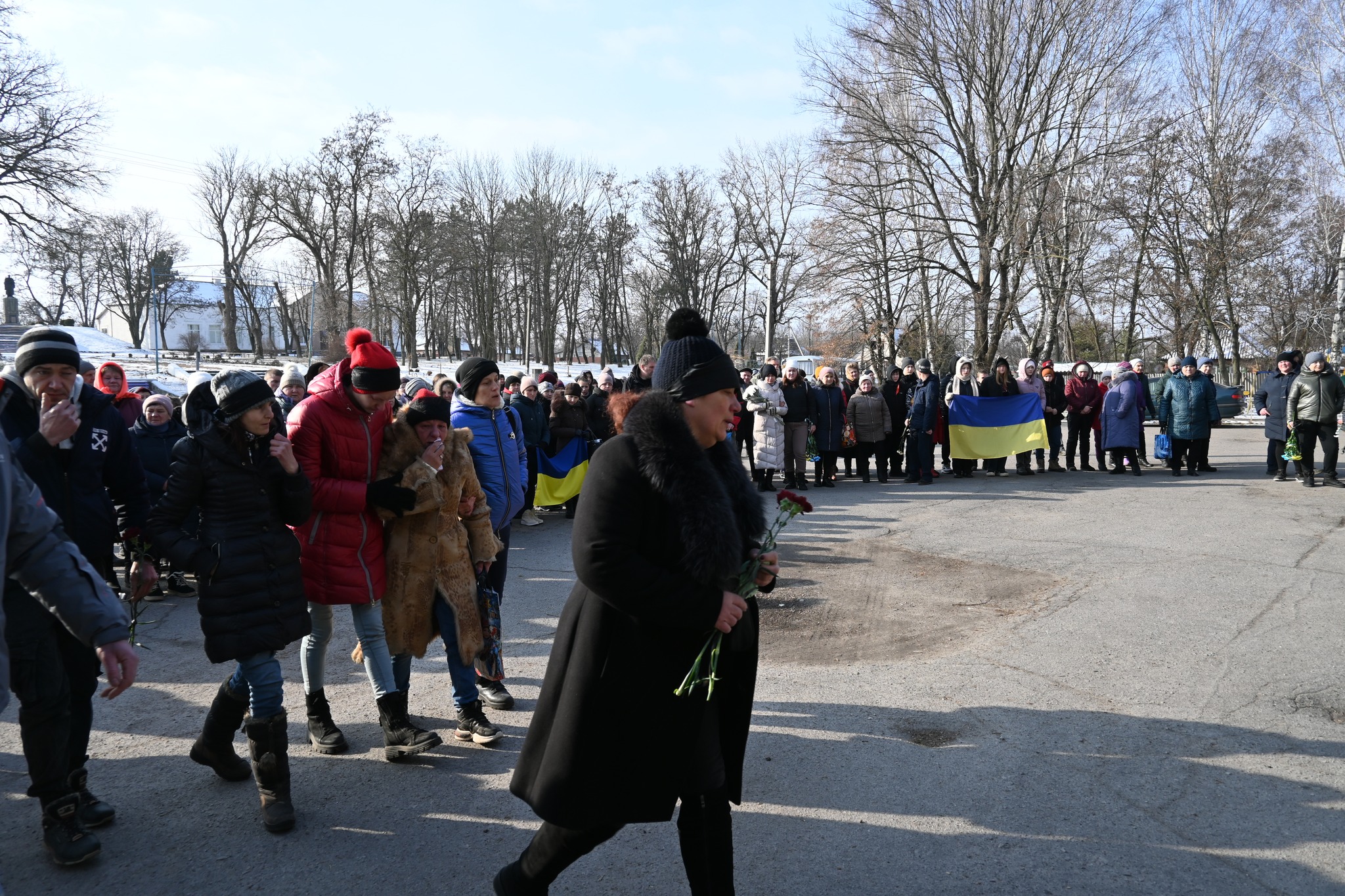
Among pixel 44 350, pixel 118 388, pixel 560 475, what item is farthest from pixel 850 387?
pixel 44 350

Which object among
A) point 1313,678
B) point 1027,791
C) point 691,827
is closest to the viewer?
point 691,827

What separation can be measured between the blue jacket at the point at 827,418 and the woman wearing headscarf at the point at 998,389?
289 cm

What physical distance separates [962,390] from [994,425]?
2.77 ft

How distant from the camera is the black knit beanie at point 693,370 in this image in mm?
2746

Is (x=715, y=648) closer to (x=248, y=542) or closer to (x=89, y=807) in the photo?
(x=248, y=542)

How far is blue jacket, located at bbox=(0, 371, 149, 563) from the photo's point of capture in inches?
151

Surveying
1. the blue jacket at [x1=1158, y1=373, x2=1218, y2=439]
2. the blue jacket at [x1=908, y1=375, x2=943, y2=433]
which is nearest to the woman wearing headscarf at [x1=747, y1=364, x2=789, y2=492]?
the blue jacket at [x1=908, y1=375, x2=943, y2=433]

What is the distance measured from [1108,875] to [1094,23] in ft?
88.3

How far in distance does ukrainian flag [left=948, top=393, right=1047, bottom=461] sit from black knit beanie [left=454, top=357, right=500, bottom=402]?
1185cm

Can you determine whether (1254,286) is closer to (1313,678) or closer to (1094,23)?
(1094,23)

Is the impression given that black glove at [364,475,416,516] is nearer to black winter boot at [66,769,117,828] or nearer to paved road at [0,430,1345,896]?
paved road at [0,430,1345,896]

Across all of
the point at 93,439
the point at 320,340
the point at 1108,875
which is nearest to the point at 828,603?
the point at 1108,875

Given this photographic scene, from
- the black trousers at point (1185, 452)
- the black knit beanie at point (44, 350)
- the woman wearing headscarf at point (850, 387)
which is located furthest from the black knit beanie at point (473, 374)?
the black trousers at point (1185, 452)

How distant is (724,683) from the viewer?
9.32ft
